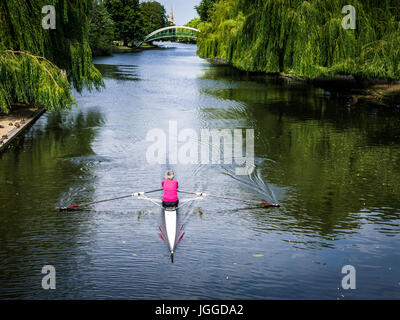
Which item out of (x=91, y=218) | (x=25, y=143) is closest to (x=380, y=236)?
(x=91, y=218)

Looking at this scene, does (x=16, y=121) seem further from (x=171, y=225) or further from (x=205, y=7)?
(x=205, y=7)

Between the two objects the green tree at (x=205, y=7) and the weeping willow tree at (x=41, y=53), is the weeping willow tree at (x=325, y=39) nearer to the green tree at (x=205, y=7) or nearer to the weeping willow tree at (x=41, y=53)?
the weeping willow tree at (x=41, y=53)

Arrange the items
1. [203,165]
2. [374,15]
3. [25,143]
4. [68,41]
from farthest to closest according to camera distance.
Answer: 1. [374,15]
2. [68,41]
3. [25,143]
4. [203,165]

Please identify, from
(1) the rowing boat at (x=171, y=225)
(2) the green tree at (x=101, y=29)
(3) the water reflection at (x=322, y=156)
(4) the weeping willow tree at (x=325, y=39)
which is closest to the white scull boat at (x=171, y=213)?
(1) the rowing boat at (x=171, y=225)

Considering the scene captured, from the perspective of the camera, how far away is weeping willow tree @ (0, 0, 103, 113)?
21.8 m

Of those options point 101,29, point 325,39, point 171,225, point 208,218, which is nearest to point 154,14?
point 101,29

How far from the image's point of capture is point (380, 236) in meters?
12.1

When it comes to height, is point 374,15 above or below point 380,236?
above

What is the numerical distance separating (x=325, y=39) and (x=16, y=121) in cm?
1945

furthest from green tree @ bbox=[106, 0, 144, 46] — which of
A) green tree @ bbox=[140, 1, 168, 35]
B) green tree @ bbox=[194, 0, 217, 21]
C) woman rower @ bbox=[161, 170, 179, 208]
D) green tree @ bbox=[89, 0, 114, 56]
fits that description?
woman rower @ bbox=[161, 170, 179, 208]

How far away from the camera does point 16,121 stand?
2458cm
